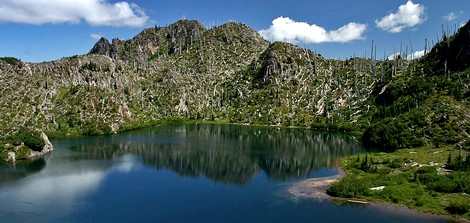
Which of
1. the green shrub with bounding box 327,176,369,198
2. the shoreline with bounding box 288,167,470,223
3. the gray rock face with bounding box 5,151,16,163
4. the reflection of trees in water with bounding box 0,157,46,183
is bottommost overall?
the shoreline with bounding box 288,167,470,223

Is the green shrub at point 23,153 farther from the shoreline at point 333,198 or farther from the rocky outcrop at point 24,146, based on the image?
the shoreline at point 333,198

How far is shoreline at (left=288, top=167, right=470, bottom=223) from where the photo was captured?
3115 inches

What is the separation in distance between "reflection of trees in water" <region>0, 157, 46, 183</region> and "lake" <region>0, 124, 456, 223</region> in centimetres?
30

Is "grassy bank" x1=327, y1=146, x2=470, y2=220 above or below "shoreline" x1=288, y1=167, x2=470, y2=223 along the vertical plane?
above

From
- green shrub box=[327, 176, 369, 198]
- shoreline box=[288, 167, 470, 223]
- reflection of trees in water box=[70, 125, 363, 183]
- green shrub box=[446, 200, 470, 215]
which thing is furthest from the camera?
reflection of trees in water box=[70, 125, 363, 183]

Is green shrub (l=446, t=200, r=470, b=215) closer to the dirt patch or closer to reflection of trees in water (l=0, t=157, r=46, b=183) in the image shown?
the dirt patch

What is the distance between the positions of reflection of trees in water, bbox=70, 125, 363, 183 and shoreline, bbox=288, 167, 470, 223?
962 centimetres

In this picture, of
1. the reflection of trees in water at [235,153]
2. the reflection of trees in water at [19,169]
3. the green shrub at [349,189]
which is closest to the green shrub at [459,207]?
the green shrub at [349,189]

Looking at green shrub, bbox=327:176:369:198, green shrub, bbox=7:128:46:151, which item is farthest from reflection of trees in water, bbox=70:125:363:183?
green shrub, bbox=327:176:369:198

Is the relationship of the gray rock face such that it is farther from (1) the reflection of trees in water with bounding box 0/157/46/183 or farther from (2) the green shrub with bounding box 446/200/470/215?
(2) the green shrub with bounding box 446/200/470/215

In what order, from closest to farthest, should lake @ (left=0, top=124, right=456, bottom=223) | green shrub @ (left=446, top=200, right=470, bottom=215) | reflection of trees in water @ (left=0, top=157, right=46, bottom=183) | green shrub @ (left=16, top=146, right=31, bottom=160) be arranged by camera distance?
green shrub @ (left=446, top=200, right=470, bottom=215) → lake @ (left=0, top=124, right=456, bottom=223) → reflection of trees in water @ (left=0, top=157, right=46, bottom=183) → green shrub @ (left=16, top=146, right=31, bottom=160)

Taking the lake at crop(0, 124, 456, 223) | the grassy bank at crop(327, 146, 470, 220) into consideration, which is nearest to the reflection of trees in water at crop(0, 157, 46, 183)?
the lake at crop(0, 124, 456, 223)

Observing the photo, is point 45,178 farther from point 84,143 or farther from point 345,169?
point 345,169

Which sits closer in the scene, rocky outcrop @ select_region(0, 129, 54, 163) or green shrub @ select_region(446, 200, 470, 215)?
green shrub @ select_region(446, 200, 470, 215)
